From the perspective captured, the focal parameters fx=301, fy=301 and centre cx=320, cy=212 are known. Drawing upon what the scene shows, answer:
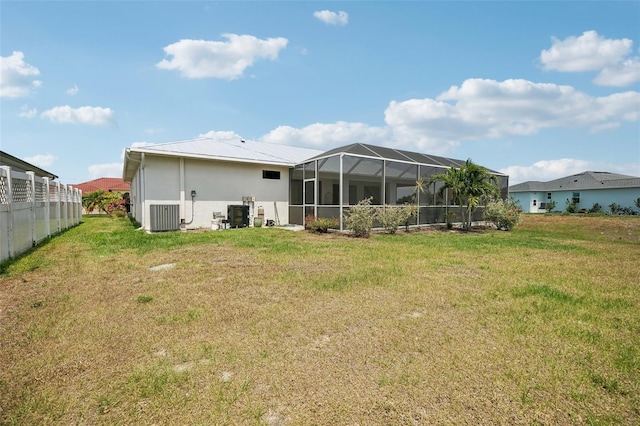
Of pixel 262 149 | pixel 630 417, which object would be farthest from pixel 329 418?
pixel 262 149

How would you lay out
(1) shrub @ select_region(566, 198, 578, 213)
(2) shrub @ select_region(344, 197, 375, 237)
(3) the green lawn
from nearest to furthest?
(3) the green lawn, (2) shrub @ select_region(344, 197, 375, 237), (1) shrub @ select_region(566, 198, 578, 213)

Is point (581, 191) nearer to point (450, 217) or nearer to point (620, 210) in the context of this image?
point (620, 210)

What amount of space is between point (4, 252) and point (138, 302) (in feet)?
15.2

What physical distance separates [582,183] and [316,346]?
40.2 metres

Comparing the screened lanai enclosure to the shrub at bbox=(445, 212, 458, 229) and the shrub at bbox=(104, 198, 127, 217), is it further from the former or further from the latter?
the shrub at bbox=(104, 198, 127, 217)

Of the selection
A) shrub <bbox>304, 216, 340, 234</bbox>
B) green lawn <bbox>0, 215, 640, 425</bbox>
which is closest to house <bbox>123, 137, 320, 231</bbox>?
shrub <bbox>304, 216, 340, 234</bbox>

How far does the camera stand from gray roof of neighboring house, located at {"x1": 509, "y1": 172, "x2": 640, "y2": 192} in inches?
1096

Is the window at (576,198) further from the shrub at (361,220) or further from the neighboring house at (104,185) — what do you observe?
the neighboring house at (104,185)

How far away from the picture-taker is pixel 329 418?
6.13 feet

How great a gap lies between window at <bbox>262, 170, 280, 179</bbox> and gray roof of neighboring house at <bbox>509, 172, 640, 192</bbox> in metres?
31.5

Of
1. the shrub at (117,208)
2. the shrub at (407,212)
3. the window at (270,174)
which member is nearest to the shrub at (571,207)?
the shrub at (407,212)

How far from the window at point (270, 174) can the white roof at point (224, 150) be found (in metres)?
0.62

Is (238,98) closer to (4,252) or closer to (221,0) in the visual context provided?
(221,0)

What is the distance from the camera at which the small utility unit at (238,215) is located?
13.6 metres
